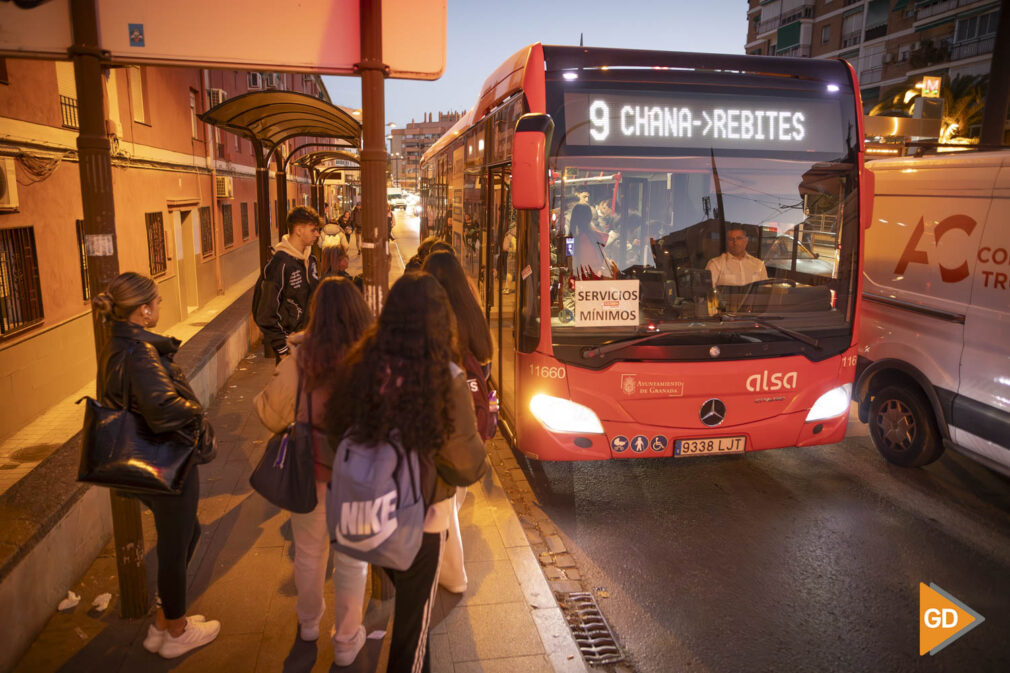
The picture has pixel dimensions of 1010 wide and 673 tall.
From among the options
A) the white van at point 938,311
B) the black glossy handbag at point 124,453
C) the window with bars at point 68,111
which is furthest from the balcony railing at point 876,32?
the black glossy handbag at point 124,453

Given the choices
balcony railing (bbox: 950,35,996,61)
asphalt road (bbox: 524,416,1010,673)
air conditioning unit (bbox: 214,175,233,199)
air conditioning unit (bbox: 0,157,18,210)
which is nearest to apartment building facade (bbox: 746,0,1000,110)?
balcony railing (bbox: 950,35,996,61)

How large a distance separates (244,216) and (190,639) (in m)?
20.6

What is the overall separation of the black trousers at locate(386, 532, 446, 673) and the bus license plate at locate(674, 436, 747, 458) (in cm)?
280

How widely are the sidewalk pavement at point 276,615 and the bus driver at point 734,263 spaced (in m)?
2.31

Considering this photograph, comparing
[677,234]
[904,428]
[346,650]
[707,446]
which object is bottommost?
[346,650]

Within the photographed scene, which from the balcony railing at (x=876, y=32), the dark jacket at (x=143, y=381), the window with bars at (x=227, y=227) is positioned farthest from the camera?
the balcony railing at (x=876, y=32)

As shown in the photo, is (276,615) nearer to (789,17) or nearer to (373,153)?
(373,153)

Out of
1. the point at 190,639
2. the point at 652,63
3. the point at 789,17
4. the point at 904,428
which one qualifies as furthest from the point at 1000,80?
the point at 789,17

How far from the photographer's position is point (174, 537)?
3.26 metres

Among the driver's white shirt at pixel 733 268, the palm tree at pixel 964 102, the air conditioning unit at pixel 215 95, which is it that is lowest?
the driver's white shirt at pixel 733 268

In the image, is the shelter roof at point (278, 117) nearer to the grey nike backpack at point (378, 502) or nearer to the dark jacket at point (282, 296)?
the dark jacket at point (282, 296)

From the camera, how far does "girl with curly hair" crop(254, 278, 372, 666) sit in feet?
9.42

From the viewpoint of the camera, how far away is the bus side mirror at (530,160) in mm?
4430
